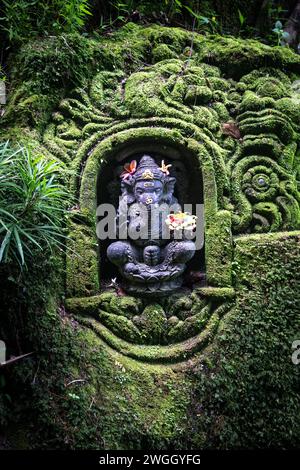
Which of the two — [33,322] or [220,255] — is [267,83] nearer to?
[220,255]

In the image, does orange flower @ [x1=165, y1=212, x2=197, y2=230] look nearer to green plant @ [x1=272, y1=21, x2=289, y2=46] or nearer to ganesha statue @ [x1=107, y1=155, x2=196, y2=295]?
ganesha statue @ [x1=107, y1=155, x2=196, y2=295]

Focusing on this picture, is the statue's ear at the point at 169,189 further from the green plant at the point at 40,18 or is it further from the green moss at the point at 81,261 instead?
the green plant at the point at 40,18

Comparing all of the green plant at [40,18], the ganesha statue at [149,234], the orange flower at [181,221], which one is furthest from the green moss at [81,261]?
the green plant at [40,18]

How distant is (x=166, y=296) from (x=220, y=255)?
62 centimetres

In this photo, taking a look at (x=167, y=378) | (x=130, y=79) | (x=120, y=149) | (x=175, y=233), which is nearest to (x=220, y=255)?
(x=175, y=233)

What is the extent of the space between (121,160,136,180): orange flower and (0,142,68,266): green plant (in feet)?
2.83

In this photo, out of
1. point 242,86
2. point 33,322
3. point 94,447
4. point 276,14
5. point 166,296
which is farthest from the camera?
point 276,14

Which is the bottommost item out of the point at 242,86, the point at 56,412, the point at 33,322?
the point at 56,412

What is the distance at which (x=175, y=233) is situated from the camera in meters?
3.93

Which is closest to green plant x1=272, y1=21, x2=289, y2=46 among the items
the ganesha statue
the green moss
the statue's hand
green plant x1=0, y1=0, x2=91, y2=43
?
green plant x1=0, y1=0, x2=91, y2=43

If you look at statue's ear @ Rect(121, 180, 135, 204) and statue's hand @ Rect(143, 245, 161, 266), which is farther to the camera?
statue's ear @ Rect(121, 180, 135, 204)

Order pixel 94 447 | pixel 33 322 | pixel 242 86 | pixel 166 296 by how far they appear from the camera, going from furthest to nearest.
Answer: pixel 242 86 < pixel 166 296 < pixel 33 322 < pixel 94 447

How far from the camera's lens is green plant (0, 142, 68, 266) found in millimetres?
3225

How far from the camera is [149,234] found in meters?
3.95
